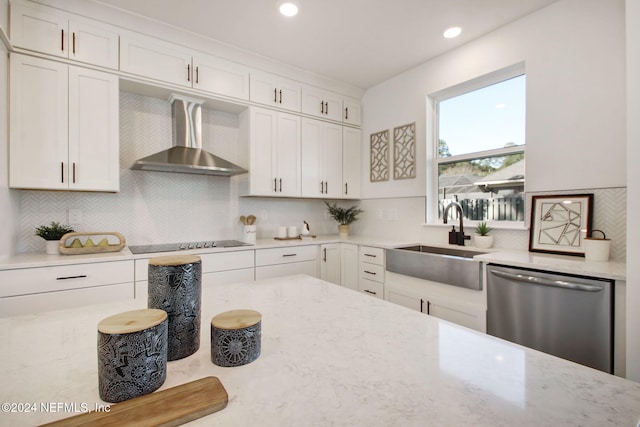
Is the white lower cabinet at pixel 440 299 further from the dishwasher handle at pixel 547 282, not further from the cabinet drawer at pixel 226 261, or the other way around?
the cabinet drawer at pixel 226 261

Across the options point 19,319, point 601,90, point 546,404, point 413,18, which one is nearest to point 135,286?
point 19,319

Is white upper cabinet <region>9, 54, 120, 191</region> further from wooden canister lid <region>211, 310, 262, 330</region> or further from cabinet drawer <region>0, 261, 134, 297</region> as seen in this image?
wooden canister lid <region>211, 310, 262, 330</region>

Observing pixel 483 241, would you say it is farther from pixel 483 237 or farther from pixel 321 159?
pixel 321 159

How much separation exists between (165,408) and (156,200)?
2800 mm

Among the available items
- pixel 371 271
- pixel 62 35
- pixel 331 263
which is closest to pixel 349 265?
pixel 331 263

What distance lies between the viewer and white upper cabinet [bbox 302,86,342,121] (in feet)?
11.6

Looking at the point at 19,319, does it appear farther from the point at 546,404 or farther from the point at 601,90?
the point at 601,90

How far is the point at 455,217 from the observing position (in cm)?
312

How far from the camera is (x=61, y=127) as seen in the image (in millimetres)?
2254

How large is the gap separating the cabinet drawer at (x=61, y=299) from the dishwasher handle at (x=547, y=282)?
8.68ft

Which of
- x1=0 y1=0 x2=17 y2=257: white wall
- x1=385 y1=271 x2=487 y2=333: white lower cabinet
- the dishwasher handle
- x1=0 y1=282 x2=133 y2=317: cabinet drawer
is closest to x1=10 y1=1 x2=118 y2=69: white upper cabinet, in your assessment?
x1=0 y1=0 x2=17 y2=257: white wall

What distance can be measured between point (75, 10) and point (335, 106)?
254cm

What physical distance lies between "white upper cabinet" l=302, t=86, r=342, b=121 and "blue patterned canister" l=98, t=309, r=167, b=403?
3.27m

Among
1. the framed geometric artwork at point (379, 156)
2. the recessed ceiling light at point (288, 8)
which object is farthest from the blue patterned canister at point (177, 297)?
the framed geometric artwork at point (379, 156)
